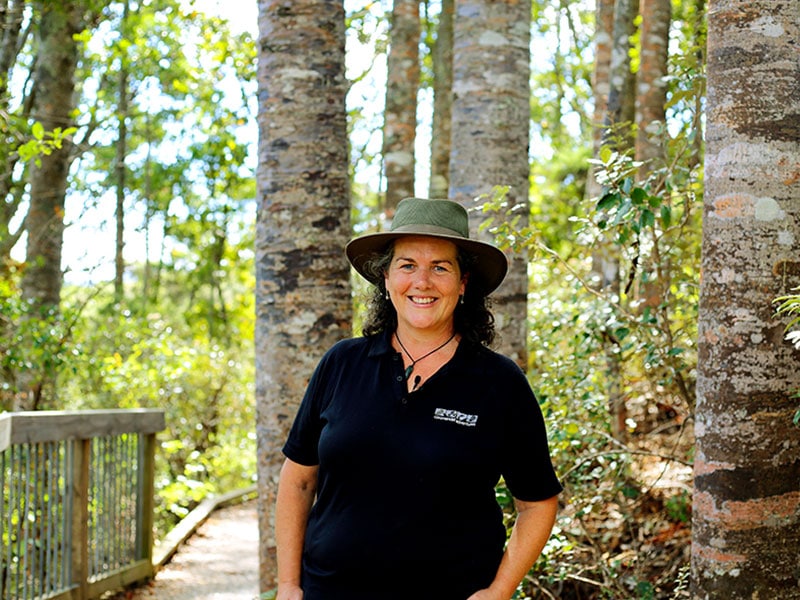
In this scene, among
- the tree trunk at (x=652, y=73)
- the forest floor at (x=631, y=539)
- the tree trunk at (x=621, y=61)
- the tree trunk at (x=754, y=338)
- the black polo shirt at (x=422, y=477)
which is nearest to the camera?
the black polo shirt at (x=422, y=477)

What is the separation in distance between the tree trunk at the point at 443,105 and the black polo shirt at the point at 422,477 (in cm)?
656

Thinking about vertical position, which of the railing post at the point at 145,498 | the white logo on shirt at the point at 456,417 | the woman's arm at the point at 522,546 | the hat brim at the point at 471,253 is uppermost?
the hat brim at the point at 471,253

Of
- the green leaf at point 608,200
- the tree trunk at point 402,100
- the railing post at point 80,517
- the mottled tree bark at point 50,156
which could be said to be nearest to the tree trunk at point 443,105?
the tree trunk at point 402,100

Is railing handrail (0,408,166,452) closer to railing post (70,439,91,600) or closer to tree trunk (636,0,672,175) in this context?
railing post (70,439,91,600)

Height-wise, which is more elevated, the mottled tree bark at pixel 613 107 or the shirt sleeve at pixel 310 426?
the mottled tree bark at pixel 613 107

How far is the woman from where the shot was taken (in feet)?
9.29

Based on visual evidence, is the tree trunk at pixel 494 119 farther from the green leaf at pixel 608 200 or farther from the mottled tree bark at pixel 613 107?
the green leaf at pixel 608 200

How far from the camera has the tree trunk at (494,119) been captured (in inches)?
219

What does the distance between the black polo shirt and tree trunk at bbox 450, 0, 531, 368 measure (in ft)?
8.57

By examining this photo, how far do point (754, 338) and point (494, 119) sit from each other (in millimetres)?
2626

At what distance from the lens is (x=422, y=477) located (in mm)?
2826

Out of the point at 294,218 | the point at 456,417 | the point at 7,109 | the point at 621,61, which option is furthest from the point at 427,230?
the point at 7,109

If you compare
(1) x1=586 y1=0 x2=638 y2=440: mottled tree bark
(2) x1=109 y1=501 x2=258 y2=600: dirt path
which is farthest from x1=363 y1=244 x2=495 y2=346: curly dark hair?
(2) x1=109 y1=501 x2=258 y2=600: dirt path

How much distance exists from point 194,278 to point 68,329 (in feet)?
36.5
